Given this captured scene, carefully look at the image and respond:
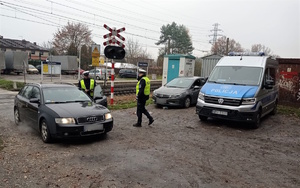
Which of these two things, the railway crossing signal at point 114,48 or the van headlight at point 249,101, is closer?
the van headlight at point 249,101

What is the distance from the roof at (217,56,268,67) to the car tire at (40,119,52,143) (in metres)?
6.48

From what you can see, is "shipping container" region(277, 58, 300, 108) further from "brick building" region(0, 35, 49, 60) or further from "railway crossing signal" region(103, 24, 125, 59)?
"brick building" region(0, 35, 49, 60)

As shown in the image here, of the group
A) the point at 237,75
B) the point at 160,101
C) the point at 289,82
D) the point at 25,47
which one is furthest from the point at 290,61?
the point at 25,47

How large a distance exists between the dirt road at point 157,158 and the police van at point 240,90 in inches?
21.9

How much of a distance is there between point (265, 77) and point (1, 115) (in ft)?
31.4

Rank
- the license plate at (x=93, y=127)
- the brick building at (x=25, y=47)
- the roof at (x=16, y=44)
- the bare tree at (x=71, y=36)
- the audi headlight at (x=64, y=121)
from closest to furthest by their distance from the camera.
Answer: the audi headlight at (x=64, y=121), the license plate at (x=93, y=127), the bare tree at (x=71, y=36), the roof at (x=16, y=44), the brick building at (x=25, y=47)

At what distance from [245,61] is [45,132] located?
7.06m

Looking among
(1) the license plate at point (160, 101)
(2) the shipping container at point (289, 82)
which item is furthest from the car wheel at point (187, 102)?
(2) the shipping container at point (289, 82)

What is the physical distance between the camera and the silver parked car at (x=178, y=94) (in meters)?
12.2

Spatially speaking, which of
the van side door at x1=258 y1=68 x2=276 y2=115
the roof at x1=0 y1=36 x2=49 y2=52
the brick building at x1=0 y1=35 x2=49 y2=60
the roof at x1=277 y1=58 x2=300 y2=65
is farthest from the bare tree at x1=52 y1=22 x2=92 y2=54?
the van side door at x1=258 y1=68 x2=276 y2=115

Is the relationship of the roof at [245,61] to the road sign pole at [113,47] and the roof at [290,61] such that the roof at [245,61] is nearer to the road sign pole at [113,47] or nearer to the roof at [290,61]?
the roof at [290,61]

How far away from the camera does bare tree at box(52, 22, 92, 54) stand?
188ft

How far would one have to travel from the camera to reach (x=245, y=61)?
9797 mm

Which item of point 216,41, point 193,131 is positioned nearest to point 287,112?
point 193,131
